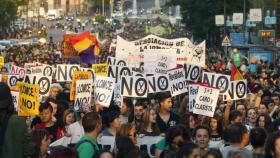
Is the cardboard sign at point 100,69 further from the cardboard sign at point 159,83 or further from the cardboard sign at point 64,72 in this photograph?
the cardboard sign at point 159,83

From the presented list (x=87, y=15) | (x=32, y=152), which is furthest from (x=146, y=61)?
(x=87, y=15)

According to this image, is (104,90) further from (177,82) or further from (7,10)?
(7,10)

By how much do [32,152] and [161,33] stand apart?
2434 inches

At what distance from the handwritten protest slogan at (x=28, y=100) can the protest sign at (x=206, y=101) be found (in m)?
2.56

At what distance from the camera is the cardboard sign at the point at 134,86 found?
49.3ft

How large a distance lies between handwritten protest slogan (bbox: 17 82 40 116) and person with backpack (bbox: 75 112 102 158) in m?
2.40

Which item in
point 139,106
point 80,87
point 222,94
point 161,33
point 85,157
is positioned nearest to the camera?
point 85,157

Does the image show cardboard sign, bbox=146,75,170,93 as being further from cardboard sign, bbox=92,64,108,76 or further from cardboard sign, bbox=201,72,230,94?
cardboard sign, bbox=92,64,108,76

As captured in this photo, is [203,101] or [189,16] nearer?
[203,101]

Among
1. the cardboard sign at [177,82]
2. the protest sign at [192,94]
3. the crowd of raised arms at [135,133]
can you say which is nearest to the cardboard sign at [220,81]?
the crowd of raised arms at [135,133]

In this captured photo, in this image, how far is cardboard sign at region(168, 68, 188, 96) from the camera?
53.0 ft

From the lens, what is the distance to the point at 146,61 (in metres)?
20.3

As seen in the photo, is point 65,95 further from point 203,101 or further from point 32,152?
point 32,152

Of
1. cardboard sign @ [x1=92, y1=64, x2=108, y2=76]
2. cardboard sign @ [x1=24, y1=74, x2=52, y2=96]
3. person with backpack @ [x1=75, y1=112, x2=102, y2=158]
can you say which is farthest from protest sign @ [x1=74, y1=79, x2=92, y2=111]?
person with backpack @ [x1=75, y1=112, x2=102, y2=158]
